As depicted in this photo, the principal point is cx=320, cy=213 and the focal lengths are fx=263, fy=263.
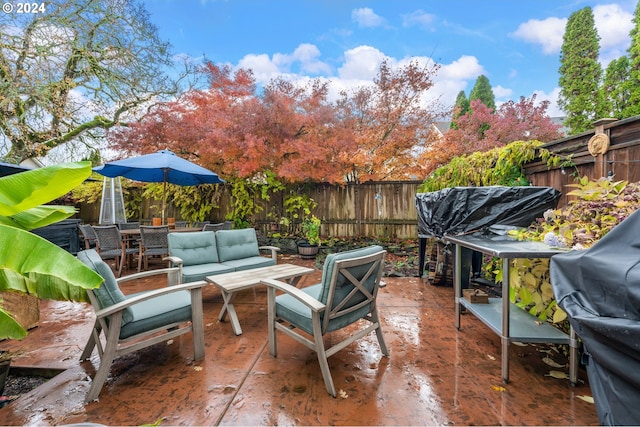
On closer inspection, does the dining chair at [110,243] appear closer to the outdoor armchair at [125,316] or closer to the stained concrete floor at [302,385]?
the stained concrete floor at [302,385]

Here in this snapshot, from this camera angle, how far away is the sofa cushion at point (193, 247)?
3506 mm

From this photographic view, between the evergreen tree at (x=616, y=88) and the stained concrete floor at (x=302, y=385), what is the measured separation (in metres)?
9.80

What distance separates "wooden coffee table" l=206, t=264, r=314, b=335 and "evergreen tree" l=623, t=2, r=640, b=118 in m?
9.51

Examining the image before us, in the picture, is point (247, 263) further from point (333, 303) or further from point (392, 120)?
→ point (392, 120)

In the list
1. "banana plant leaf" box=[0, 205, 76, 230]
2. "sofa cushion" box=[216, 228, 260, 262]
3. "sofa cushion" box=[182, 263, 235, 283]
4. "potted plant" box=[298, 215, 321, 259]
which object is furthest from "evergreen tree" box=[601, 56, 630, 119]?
"banana plant leaf" box=[0, 205, 76, 230]

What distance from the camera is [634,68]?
7.57m

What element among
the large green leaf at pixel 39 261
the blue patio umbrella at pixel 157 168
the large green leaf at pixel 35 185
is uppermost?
the blue patio umbrella at pixel 157 168

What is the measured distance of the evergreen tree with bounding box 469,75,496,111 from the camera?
1188 cm

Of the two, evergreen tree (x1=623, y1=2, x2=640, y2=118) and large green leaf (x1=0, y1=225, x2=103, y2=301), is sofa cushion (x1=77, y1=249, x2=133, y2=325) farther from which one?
evergreen tree (x1=623, y1=2, x2=640, y2=118)

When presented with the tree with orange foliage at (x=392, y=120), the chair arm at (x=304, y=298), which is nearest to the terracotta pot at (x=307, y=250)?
the tree with orange foliage at (x=392, y=120)

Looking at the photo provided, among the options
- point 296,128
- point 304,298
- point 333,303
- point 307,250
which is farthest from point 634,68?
point 304,298

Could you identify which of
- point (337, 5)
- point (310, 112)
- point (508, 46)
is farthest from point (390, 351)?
point (508, 46)

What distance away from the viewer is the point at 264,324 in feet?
9.52

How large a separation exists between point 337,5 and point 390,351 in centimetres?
722
